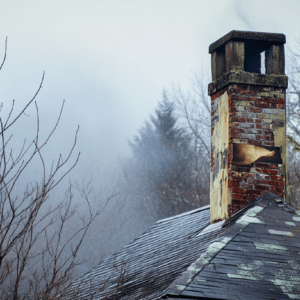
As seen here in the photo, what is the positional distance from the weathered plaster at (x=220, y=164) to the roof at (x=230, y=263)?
0.29m

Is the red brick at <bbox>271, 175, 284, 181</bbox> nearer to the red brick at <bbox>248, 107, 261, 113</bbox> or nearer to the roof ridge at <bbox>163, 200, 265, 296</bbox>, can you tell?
the roof ridge at <bbox>163, 200, 265, 296</bbox>

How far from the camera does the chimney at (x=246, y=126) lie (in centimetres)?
582

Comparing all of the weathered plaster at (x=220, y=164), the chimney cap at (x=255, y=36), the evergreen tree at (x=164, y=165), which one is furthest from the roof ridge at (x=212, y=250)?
the evergreen tree at (x=164, y=165)

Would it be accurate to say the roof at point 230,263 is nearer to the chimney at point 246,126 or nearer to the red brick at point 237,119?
the chimney at point 246,126

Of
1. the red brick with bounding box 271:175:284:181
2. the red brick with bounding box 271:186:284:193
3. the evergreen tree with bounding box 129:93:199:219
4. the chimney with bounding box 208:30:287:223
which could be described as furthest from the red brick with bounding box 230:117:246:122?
the evergreen tree with bounding box 129:93:199:219

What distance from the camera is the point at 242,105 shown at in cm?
608

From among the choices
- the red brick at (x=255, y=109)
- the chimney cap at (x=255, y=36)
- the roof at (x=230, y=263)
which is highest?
the chimney cap at (x=255, y=36)

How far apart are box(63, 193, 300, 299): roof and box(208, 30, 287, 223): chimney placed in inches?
10.8

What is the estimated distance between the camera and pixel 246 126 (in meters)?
6.00

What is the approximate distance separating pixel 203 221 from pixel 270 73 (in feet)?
8.47

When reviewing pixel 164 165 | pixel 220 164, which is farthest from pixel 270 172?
pixel 164 165

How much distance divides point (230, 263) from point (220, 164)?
6.40 ft

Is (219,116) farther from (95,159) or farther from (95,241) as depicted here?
(95,159)

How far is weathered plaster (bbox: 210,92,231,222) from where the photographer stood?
5875 mm
